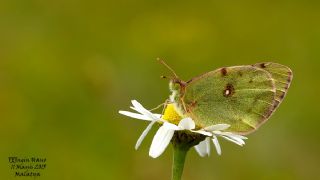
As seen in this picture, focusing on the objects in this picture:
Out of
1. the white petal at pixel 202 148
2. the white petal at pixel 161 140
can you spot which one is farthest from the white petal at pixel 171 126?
the white petal at pixel 202 148

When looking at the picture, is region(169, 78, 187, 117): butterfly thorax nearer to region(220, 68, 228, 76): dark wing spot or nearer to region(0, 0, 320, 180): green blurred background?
region(220, 68, 228, 76): dark wing spot

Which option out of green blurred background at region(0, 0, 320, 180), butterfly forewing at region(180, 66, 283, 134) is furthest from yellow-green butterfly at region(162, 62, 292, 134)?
green blurred background at region(0, 0, 320, 180)

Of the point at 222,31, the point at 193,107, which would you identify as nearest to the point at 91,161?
the point at 193,107

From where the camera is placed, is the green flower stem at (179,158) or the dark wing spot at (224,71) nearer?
the green flower stem at (179,158)

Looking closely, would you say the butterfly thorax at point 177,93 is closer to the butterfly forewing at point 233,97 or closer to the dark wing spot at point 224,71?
the butterfly forewing at point 233,97

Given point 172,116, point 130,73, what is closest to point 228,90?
A: point 172,116

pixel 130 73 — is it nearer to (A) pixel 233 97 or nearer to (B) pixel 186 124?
(A) pixel 233 97

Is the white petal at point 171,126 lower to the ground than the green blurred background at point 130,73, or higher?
lower
